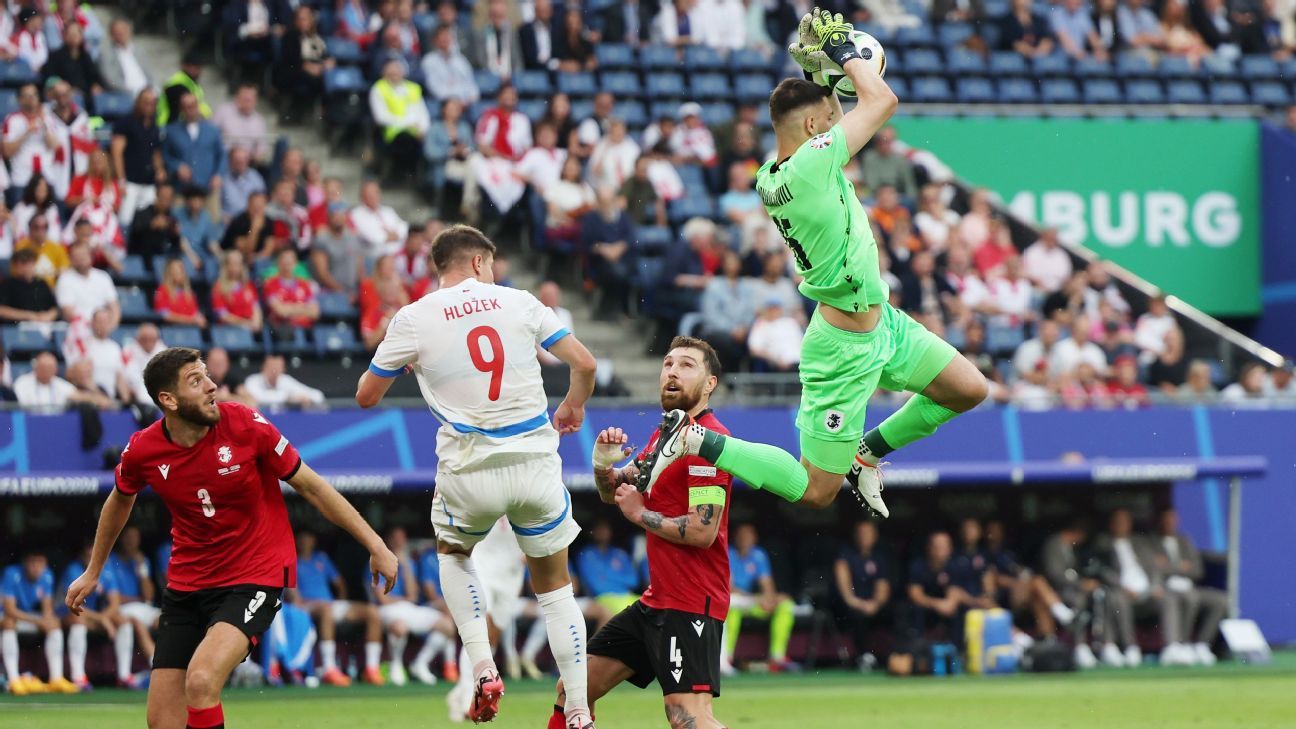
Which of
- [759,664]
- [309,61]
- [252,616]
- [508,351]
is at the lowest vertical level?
[759,664]

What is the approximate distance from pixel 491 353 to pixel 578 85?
12.7m

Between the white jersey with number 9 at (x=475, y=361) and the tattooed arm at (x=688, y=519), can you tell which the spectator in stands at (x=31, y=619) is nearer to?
the white jersey with number 9 at (x=475, y=361)

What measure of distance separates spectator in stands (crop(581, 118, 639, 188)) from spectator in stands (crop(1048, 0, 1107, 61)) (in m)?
7.24

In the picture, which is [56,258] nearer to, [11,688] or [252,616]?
[11,688]

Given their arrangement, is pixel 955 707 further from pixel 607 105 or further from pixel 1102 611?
pixel 607 105

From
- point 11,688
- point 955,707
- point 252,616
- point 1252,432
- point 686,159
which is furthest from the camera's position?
point 686,159

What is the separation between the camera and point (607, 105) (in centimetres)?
2002

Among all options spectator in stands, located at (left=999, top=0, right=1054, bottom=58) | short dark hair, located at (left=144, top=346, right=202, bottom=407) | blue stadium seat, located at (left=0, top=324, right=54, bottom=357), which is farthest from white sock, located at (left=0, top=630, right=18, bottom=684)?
spectator in stands, located at (left=999, top=0, right=1054, bottom=58)

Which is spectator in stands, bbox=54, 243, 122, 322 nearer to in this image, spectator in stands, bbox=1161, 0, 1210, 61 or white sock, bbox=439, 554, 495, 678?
white sock, bbox=439, 554, 495, 678

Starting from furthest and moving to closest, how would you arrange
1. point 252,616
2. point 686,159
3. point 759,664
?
point 686,159
point 759,664
point 252,616

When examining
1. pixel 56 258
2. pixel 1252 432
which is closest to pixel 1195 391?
pixel 1252 432

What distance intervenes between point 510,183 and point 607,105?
5.23ft

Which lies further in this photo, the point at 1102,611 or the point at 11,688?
the point at 1102,611

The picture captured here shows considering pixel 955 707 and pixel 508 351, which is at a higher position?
pixel 508 351
